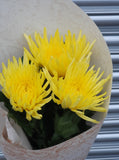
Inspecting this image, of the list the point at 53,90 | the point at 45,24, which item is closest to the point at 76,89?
the point at 53,90

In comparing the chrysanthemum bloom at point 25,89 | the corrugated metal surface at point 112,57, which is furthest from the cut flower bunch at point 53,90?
the corrugated metal surface at point 112,57

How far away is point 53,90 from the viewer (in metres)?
0.42

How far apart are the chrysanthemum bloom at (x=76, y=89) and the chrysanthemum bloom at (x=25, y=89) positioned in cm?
2

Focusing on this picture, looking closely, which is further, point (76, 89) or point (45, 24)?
point (45, 24)

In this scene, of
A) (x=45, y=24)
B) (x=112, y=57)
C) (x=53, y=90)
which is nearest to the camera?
(x=53, y=90)

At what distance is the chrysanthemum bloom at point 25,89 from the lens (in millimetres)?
404

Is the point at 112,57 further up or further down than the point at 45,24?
further down

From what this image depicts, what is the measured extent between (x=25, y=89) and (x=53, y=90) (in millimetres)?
50

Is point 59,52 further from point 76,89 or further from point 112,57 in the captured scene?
point 112,57

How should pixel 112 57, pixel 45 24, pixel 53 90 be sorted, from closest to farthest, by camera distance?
pixel 53 90
pixel 45 24
pixel 112 57

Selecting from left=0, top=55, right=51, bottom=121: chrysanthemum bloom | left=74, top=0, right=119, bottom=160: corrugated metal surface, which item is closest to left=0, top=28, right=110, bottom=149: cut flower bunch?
left=0, top=55, right=51, bottom=121: chrysanthemum bloom

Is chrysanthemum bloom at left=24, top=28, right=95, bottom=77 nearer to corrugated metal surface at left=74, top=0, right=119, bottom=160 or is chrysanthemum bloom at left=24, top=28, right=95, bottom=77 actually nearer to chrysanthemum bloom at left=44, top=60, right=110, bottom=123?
chrysanthemum bloom at left=44, top=60, right=110, bottom=123

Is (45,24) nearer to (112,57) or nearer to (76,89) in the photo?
(76,89)

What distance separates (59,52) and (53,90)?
0.10 m
